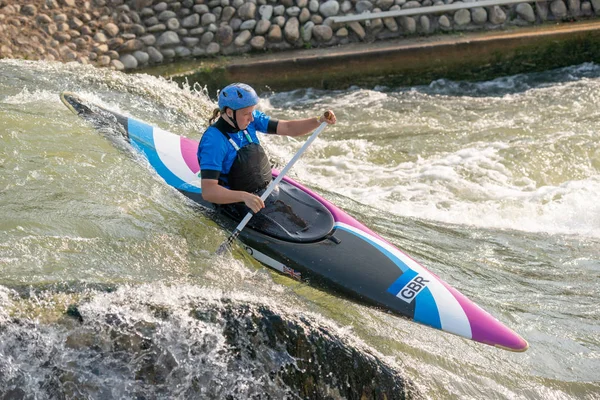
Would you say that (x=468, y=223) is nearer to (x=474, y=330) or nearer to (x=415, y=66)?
(x=474, y=330)

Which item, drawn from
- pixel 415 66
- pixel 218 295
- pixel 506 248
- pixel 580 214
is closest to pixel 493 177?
pixel 580 214

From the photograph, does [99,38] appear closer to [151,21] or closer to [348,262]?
[151,21]

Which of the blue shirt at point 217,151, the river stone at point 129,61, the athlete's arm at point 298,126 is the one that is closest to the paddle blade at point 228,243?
the blue shirt at point 217,151

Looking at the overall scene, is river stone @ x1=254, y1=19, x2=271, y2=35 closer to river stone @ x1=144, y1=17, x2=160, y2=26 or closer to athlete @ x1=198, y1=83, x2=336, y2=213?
river stone @ x1=144, y1=17, x2=160, y2=26

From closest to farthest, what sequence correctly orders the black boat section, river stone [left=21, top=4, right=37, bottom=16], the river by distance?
1. the river
2. the black boat section
3. river stone [left=21, top=4, right=37, bottom=16]

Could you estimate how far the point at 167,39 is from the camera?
9.86m

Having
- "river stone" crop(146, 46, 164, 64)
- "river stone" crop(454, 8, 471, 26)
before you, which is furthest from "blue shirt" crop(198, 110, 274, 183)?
"river stone" crop(454, 8, 471, 26)

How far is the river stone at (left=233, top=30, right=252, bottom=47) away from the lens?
991 centimetres

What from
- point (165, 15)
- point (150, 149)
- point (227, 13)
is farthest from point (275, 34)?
point (150, 149)

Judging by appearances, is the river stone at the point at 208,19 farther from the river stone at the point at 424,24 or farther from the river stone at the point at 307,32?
the river stone at the point at 424,24

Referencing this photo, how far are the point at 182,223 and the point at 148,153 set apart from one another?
3.32 feet

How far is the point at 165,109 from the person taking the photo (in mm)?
7816

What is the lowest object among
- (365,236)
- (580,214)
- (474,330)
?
(580,214)

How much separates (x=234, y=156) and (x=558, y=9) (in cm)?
706
